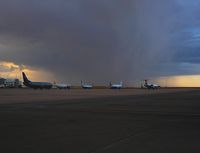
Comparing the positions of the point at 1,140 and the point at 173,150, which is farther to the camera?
the point at 1,140

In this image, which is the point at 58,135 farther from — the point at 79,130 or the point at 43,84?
the point at 43,84

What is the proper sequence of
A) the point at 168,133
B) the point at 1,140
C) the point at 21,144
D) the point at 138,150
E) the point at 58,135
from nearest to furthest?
the point at 138,150 < the point at 21,144 < the point at 1,140 < the point at 58,135 < the point at 168,133

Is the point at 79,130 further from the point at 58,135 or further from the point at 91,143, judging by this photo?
the point at 91,143

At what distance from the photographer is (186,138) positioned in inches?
625

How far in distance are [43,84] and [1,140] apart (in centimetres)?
16011

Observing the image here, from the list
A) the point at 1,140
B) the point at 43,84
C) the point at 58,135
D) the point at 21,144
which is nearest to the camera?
the point at 21,144

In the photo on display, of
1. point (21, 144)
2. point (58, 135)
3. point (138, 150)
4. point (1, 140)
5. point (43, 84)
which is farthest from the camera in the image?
point (43, 84)

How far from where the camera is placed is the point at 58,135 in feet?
53.6

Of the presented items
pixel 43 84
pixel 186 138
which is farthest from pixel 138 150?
pixel 43 84

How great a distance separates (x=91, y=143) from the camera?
46.9 feet

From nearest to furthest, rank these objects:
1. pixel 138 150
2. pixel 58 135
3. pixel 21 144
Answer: pixel 138 150, pixel 21 144, pixel 58 135

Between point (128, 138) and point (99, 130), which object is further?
point (99, 130)

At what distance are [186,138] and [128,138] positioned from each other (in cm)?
225

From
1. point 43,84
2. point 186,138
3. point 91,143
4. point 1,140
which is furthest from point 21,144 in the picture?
point 43,84
